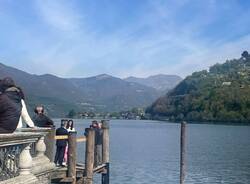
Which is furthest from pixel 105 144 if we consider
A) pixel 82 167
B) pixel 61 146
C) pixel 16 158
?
pixel 16 158

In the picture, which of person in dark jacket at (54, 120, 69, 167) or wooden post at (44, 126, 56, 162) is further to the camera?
person in dark jacket at (54, 120, 69, 167)

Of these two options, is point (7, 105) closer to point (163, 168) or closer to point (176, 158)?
point (163, 168)

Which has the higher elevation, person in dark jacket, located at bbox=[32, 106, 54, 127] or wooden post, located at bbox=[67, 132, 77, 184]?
person in dark jacket, located at bbox=[32, 106, 54, 127]

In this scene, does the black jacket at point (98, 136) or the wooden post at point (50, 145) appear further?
the black jacket at point (98, 136)

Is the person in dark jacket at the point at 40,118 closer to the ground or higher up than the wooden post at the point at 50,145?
higher up

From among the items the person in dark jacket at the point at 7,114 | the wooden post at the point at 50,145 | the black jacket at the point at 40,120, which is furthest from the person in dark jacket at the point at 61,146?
the person in dark jacket at the point at 7,114

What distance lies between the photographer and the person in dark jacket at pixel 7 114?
7769 millimetres

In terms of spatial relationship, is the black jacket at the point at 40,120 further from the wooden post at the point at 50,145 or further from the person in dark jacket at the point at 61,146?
the person in dark jacket at the point at 61,146

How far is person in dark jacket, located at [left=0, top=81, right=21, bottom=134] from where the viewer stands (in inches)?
306

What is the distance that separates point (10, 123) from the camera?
7824mm

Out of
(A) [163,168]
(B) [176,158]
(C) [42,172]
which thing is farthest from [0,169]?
(B) [176,158]

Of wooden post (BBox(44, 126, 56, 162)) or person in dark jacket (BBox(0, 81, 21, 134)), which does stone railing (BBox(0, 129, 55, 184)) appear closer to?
person in dark jacket (BBox(0, 81, 21, 134))

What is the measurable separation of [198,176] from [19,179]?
39.0 meters

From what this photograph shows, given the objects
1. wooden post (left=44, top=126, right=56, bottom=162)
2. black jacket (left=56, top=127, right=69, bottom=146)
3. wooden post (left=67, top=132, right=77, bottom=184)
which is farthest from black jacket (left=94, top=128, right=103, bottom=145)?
wooden post (left=44, top=126, right=56, bottom=162)
